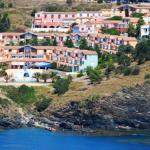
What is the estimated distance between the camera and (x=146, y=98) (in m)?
86.9

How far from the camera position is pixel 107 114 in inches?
3366

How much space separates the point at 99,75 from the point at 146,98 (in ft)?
20.1

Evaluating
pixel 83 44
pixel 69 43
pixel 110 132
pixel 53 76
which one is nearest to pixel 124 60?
pixel 53 76

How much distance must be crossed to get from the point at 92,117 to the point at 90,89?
392 centimetres

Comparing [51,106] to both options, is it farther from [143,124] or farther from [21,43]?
[21,43]

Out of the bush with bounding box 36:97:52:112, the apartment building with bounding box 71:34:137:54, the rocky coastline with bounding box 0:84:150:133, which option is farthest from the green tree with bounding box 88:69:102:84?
the apartment building with bounding box 71:34:137:54

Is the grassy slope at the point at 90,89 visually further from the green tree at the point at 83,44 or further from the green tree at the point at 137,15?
the green tree at the point at 137,15

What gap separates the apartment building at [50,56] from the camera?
9856 centimetres

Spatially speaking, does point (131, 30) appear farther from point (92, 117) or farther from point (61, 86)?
point (92, 117)

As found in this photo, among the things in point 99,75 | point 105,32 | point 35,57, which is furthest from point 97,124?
point 105,32

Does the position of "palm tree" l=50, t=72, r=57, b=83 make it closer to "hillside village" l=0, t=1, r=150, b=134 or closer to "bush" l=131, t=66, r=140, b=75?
"hillside village" l=0, t=1, r=150, b=134

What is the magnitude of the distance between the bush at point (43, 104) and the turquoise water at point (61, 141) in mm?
3489

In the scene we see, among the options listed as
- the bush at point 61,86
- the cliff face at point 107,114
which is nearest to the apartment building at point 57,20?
the bush at point 61,86

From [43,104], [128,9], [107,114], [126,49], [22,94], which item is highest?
[128,9]
